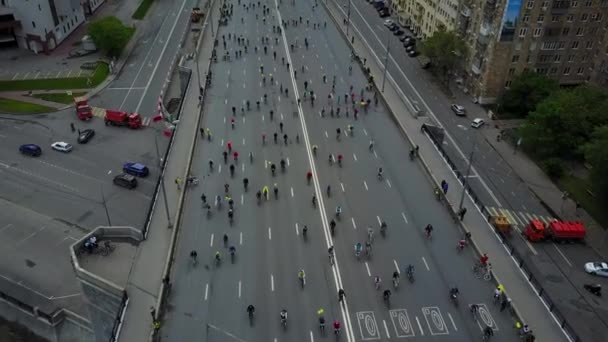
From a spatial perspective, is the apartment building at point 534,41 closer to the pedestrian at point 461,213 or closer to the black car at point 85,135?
→ the pedestrian at point 461,213

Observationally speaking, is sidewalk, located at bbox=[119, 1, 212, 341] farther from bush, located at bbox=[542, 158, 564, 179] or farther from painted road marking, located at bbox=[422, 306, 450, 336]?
bush, located at bbox=[542, 158, 564, 179]

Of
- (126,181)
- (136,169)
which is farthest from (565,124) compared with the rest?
(126,181)

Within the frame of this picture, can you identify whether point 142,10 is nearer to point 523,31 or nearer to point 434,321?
point 523,31

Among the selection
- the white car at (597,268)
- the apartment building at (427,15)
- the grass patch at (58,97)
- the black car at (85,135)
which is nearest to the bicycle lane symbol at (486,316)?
the white car at (597,268)

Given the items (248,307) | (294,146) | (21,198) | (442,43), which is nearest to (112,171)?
(21,198)

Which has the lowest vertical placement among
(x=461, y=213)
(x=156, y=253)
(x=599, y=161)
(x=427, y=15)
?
(x=599, y=161)
